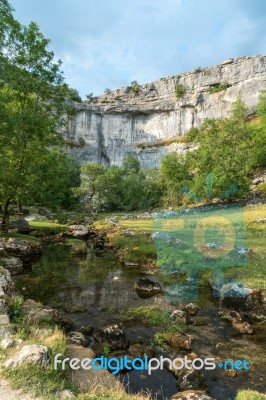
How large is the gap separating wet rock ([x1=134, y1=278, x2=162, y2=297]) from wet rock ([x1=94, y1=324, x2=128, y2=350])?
4.63 metres

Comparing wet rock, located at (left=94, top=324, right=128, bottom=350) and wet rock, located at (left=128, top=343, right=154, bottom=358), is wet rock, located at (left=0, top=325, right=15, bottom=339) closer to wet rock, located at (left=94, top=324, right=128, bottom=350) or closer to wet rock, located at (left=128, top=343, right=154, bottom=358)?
wet rock, located at (left=94, top=324, right=128, bottom=350)

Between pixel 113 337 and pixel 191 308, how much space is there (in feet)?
13.1

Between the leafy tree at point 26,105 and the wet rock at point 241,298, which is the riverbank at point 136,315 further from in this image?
the leafy tree at point 26,105

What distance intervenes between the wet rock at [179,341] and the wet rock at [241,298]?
11.7 feet

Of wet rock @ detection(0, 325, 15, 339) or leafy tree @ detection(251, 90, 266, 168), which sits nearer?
wet rock @ detection(0, 325, 15, 339)

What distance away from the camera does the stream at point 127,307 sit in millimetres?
7762

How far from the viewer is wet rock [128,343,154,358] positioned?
9000 millimetres

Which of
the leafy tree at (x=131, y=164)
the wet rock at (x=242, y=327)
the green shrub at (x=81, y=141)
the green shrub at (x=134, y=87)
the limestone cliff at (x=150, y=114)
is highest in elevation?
the green shrub at (x=134, y=87)

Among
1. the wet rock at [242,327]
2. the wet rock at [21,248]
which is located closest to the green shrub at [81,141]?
the wet rock at [21,248]

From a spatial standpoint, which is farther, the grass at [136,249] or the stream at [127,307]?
the grass at [136,249]

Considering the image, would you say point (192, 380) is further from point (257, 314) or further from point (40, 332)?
point (257, 314)

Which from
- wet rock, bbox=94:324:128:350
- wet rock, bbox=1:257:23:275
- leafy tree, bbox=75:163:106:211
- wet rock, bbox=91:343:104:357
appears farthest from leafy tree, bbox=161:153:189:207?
wet rock, bbox=91:343:104:357

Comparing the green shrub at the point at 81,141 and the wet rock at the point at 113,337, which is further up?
the green shrub at the point at 81,141

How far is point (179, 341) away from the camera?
9.51 metres
